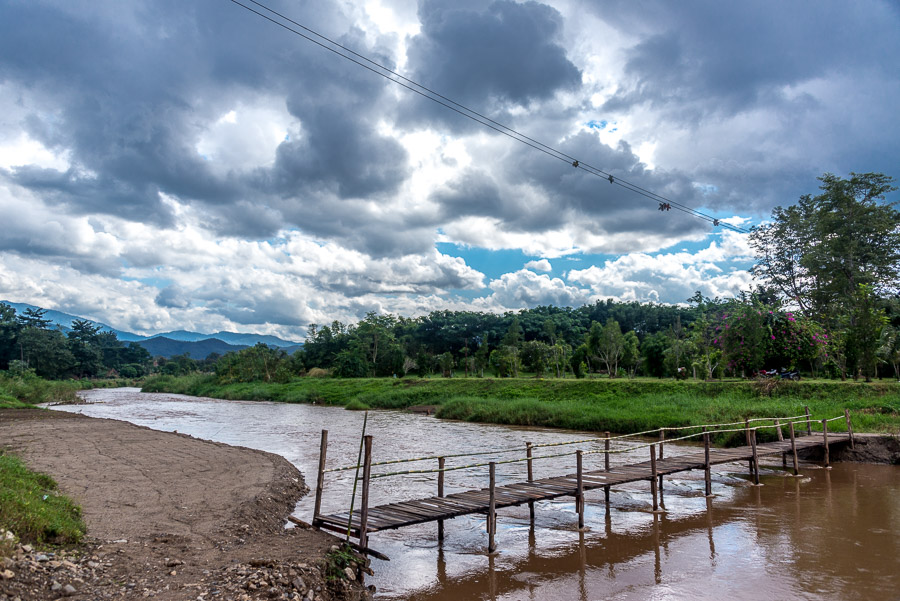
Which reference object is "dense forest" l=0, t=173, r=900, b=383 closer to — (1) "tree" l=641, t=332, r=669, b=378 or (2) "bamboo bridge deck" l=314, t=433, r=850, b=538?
(1) "tree" l=641, t=332, r=669, b=378

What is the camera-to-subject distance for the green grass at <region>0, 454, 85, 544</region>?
20.8ft

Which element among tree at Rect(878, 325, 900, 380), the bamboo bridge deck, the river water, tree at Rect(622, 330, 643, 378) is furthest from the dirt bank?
tree at Rect(622, 330, 643, 378)

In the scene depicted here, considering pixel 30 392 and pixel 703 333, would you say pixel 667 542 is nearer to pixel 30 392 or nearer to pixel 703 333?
pixel 703 333

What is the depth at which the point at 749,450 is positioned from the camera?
15.5 meters

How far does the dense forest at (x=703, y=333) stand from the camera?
28234mm

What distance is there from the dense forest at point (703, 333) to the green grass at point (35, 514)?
28.6m

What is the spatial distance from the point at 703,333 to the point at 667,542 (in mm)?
25792

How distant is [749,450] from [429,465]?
31.3 feet

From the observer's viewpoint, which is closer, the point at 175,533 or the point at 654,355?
the point at 175,533

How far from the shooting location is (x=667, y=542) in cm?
1010

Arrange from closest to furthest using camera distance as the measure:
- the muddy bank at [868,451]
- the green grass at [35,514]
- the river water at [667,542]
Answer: the green grass at [35,514]
the river water at [667,542]
the muddy bank at [868,451]

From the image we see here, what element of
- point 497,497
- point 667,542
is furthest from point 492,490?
point 667,542

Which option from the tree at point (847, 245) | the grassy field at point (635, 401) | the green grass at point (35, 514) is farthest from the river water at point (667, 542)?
the tree at point (847, 245)

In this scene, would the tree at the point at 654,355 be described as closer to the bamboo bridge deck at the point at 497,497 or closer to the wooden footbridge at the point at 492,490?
the wooden footbridge at the point at 492,490
